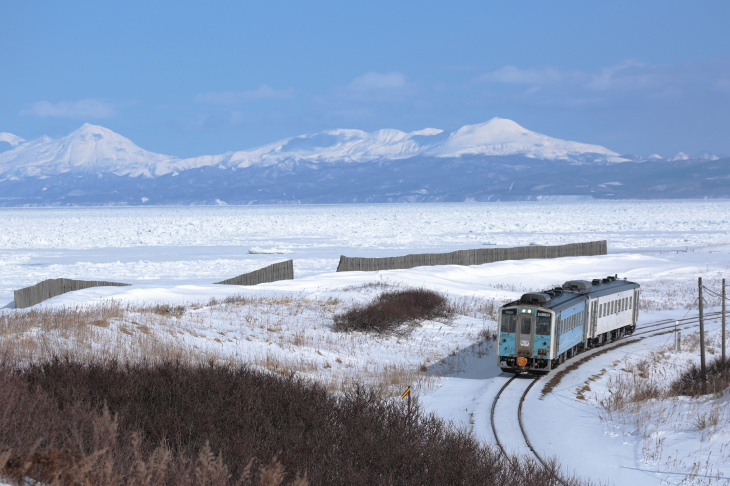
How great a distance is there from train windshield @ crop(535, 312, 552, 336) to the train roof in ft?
0.86

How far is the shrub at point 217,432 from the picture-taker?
695 cm

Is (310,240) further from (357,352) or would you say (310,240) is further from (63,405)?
(63,405)

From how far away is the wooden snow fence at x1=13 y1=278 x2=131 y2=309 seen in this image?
2884 centimetres

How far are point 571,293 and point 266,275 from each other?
21.0 metres

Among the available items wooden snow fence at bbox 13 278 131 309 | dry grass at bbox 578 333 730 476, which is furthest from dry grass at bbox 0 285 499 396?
wooden snow fence at bbox 13 278 131 309

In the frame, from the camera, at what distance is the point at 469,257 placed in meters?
50.6

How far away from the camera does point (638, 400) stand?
1630 cm

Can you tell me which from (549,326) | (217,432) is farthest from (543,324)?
(217,432)

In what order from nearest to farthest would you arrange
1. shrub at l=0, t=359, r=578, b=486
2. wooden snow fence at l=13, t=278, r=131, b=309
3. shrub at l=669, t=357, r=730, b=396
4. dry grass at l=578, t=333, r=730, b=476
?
shrub at l=0, t=359, r=578, b=486, dry grass at l=578, t=333, r=730, b=476, shrub at l=669, t=357, r=730, b=396, wooden snow fence at l=13, t=278, r=131, b=309

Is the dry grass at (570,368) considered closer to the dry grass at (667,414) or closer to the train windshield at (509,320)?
the dry grass at (667,414)

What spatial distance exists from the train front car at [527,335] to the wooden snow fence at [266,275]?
21.0m

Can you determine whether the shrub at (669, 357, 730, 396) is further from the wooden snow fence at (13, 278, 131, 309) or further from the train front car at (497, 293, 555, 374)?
the wooden snow fence at (13, 278, 131, 309)

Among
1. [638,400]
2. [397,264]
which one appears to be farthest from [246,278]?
[638,400]

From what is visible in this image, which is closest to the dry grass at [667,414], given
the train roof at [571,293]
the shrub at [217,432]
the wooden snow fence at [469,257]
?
the train roof at [571,293]
